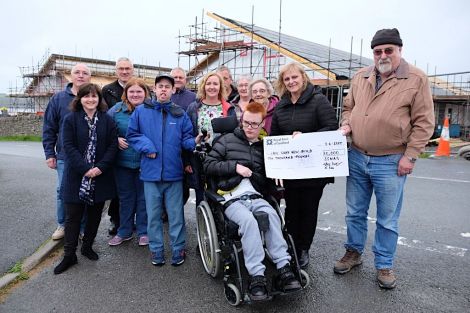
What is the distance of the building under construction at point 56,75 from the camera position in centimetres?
2844

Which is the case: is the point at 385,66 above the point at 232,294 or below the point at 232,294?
above

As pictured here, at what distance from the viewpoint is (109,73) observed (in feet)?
98.6

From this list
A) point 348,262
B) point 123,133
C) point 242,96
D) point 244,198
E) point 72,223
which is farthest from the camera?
point 242,96

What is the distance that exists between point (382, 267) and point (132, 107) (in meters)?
3.17

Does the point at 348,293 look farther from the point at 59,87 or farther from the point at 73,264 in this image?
the point at 59,87

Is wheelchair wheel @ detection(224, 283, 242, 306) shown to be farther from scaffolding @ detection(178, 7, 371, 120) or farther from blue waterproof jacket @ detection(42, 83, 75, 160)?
A: scaffolding @ detection(178, 7, 371, 120)

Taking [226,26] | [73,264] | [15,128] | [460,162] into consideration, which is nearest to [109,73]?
[15,128]

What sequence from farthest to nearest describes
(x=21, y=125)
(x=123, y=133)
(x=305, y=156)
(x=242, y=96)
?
1. (x=21, y=125)
2. (x=242, y=96)
3. (x=123, y=133)
4. (x=305, y=156)

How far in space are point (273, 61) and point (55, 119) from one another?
16.1 meters

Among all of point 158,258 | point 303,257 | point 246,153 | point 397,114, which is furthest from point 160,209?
point 397,114

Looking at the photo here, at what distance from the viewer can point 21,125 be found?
27.3 meters

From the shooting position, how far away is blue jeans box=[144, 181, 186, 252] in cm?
388

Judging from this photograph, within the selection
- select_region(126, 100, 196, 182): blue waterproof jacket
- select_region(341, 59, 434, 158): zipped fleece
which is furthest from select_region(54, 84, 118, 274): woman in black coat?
select_region(341, 59, 434, 158): zipped fleece

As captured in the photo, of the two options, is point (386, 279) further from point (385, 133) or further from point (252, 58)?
point (252, 58)
